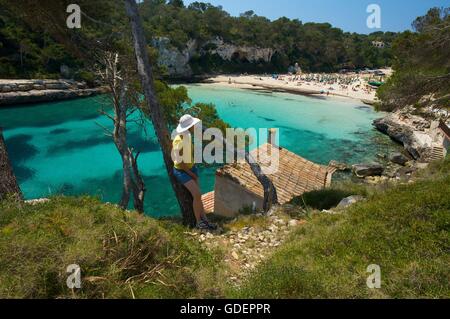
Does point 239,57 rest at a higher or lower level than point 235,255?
higher

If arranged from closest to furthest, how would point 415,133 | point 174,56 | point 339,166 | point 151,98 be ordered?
point 151,98
point 339,166
point 415,133
point 174,56

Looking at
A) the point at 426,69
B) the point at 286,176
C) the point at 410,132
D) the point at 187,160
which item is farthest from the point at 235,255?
the point at 410,132

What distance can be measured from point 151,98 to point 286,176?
8.89 m

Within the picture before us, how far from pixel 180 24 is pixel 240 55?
19907 millimetres

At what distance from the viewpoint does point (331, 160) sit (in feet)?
86.8

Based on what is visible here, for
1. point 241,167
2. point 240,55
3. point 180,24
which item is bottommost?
point 241,167

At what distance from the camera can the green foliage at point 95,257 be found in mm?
3408

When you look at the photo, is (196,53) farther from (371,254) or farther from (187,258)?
(371,254)

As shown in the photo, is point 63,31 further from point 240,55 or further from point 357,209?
point 240,55

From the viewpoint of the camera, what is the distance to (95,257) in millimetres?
3770

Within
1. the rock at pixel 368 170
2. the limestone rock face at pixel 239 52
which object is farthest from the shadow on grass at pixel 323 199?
the limestone rock face at pixel 239 52

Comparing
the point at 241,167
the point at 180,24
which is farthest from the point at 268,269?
the point at 180,24

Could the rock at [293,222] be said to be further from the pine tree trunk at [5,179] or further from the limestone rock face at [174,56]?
the limestone rock face at [174,56]

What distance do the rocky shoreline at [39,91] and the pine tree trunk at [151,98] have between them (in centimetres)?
3576
